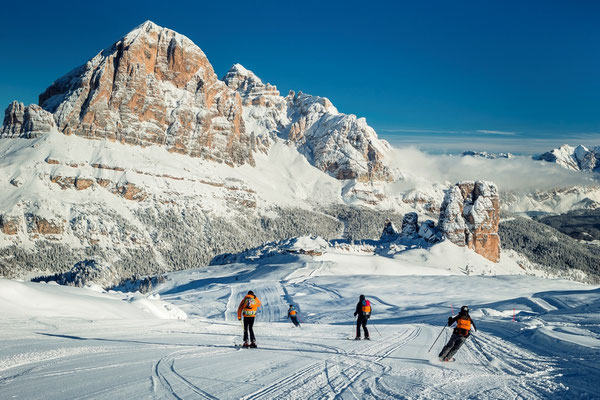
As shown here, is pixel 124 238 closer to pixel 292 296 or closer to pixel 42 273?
pixel 42 273

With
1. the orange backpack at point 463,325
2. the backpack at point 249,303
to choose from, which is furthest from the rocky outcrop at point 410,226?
the orange backpack at point 463,325

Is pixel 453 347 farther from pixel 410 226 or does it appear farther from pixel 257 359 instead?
pixel 410 226

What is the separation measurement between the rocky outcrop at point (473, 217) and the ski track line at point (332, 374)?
4185 inches

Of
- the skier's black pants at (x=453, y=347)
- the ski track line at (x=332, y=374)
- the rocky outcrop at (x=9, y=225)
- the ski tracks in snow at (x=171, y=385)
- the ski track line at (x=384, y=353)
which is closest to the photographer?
the ski tracks in snow at (x=171, y=385)

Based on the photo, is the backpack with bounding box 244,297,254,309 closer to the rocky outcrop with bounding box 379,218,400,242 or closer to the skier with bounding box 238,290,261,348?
the skier with bounding box 238,290,261,348

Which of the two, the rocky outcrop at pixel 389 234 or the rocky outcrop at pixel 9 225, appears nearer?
the rocky outcrop at pixel 389 234

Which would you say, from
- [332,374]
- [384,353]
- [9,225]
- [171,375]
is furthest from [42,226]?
[332,374]

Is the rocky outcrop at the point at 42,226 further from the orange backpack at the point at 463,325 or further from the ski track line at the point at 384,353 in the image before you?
the orange backpack at the point at 463,325

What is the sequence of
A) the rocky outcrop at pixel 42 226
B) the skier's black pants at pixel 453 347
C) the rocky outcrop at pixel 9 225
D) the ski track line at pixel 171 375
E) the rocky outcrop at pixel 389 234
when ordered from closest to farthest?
the ski track line at pixel 171 375 < the skier's black pants at pixel 453 347 < the rocky outcrop at pixel 389 234 < the rocky outcrop at pixel 9 225 < the rocky outcrop at pixel 42 226

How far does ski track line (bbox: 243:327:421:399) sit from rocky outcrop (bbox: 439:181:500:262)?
106301 millimetres

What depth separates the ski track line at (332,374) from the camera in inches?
335

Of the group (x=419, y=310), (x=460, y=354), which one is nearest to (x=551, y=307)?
(x=419, y=310)

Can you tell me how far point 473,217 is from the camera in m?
118

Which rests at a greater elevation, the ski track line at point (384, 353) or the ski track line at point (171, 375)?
the ski track line at point (171, 375)
